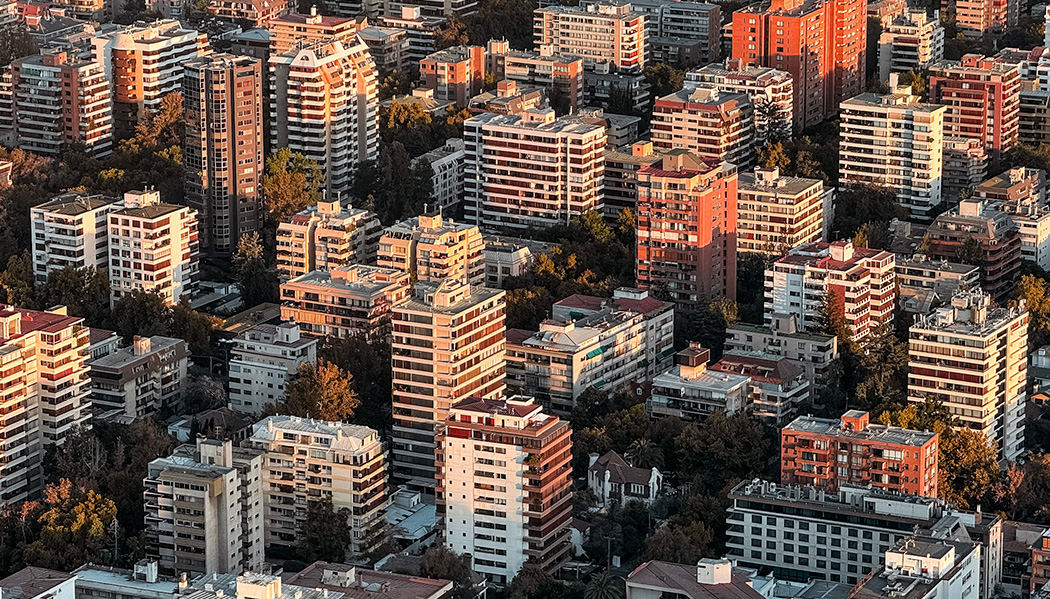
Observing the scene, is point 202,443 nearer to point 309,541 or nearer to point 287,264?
point 309,541

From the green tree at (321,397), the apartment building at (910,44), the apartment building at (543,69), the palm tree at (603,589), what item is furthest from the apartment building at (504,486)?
the apartment building at (910,44)

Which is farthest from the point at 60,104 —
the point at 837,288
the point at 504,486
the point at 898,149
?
the point at 504,486

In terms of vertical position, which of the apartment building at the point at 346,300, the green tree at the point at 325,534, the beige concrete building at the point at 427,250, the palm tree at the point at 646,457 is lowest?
the green tree at the point at 325,534

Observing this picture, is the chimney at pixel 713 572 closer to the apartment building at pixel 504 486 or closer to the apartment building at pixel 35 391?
the apartment building at pixel 504 486

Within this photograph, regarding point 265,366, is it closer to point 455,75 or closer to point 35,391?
point 35,391

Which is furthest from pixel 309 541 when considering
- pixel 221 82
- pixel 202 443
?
pixel 221 82

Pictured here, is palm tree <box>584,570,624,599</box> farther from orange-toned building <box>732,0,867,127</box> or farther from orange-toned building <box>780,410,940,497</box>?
orange-toned building <box>732,0,867,127</box>

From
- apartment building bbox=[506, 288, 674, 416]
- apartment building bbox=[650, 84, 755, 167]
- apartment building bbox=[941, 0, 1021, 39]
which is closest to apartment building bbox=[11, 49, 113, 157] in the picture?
apartment building bbox=[650, 84, 755, 167]
